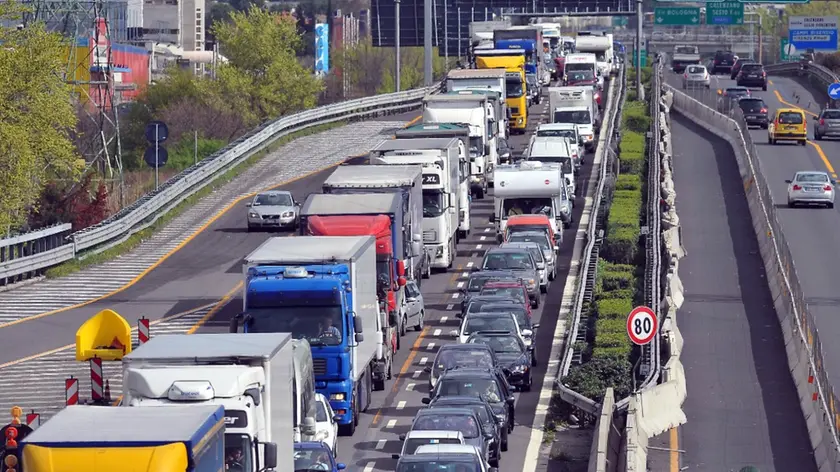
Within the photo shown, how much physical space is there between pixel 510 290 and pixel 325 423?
12.7m

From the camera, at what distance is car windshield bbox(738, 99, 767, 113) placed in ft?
257

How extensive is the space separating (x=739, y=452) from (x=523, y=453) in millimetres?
3608

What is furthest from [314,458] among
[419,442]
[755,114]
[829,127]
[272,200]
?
[755,114]

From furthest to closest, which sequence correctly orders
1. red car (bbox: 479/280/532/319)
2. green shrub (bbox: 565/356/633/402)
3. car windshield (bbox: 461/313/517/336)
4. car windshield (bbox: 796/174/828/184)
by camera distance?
car windshield (bbox: 796/174/828/184), red car (bbox: 479/280/532/319), car windshield (bbox: 461/313/517/336), green shrub (bbox: 565/356/633/402)

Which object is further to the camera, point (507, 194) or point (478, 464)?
point (507, 194)

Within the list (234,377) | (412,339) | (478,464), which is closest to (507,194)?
(412,339)

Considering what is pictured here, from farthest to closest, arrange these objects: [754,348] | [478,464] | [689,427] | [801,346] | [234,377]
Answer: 1. [754,348]
2. [801,346]
3. [689,427]
4. [478,464]
5. [234,377]

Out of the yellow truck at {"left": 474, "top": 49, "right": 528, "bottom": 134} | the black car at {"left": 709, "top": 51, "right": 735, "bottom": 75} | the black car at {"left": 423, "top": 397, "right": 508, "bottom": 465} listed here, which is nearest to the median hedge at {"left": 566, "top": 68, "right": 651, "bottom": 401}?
Answer: the black car at {"left": 423, "top": 397, "right": 508, "bottom": 465}

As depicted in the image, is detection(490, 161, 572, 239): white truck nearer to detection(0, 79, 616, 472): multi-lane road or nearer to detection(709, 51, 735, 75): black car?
detection(0, 79, 616, 472): multi-lane road

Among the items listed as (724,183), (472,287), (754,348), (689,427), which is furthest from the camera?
(724,183)

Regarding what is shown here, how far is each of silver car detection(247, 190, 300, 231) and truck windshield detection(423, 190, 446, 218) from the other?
7.72 metres

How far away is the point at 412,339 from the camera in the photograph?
1437 inches

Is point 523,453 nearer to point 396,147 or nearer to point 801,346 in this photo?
point 801,346

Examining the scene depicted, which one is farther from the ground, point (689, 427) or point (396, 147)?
point (396, 147)
